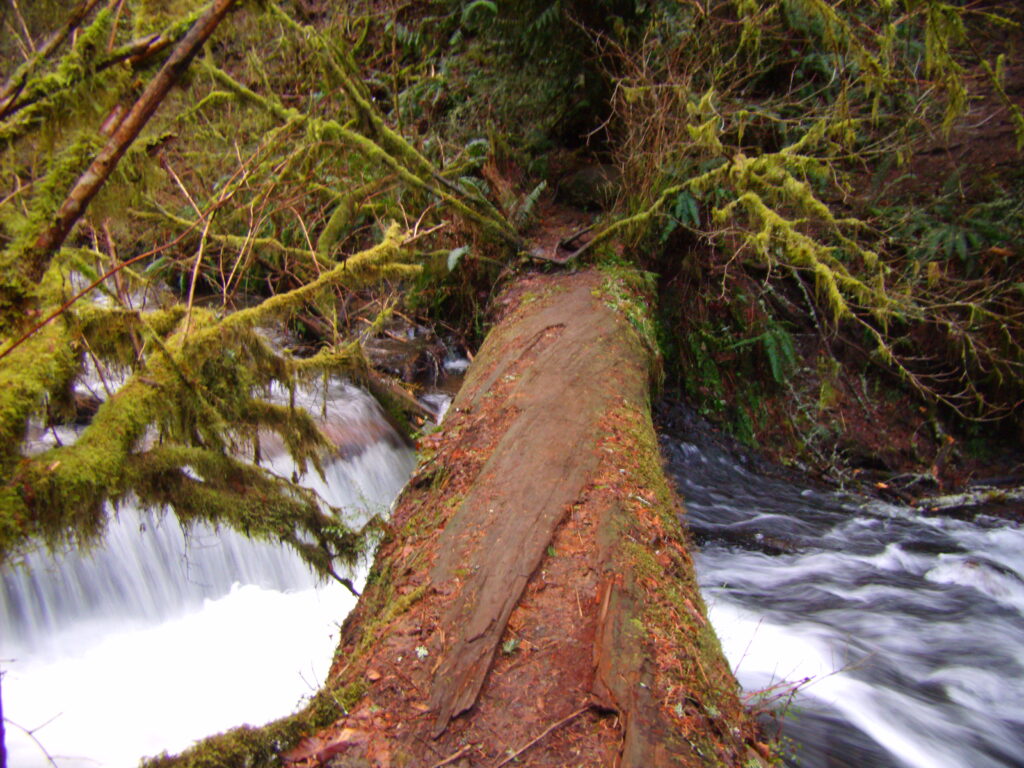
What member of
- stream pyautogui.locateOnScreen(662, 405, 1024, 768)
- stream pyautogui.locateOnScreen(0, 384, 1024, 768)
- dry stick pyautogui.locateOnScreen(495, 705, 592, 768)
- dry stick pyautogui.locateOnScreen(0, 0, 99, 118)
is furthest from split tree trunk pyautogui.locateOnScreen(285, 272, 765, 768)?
dry stick pyautogui.locateOnScreen(0, 0, 99, 118)

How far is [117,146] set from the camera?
81.3 inches

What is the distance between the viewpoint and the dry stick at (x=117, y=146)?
1989mm

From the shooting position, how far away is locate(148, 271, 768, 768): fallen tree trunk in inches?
76.0

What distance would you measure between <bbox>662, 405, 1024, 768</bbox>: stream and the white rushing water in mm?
2929

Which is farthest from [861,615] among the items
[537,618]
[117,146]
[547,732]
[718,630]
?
[117,146]

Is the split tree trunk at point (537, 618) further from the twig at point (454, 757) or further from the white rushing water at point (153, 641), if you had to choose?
the white rushing water at point (153, 641)

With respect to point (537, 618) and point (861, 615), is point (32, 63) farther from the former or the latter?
point (861, 615)

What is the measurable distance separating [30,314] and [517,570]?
214 cm

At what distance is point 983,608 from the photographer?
490 cm

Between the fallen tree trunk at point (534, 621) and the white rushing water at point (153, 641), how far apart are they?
101cm

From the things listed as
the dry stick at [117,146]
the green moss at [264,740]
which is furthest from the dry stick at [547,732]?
the dry stick at [117,146]

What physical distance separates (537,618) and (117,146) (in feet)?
7.54

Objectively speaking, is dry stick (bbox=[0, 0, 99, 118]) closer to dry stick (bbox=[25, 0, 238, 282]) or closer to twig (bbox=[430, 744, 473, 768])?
dry stick (bbox=[25, 0, 238, 282])

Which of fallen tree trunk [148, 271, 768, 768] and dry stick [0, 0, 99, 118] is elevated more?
dry stick [0, 0, 99, 118]
